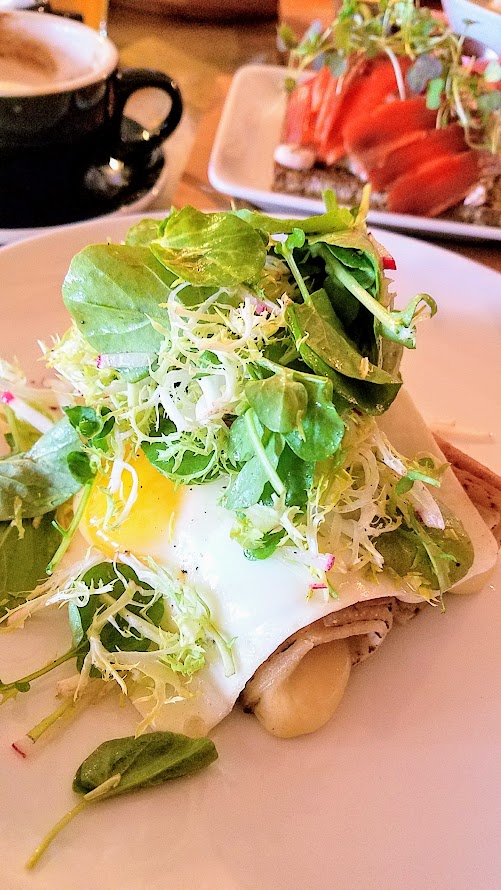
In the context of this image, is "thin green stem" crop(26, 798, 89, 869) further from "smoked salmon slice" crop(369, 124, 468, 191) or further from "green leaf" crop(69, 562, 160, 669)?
"smoked salmon slice" crop(369, 124, 468, 191)

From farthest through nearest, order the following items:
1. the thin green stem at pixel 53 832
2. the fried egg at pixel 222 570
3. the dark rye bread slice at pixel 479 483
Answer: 1. the dark rye bread slice at pixel 479 483
2. the fried egg at pixel 222 570
3. the thin green stem at pixel 53 832

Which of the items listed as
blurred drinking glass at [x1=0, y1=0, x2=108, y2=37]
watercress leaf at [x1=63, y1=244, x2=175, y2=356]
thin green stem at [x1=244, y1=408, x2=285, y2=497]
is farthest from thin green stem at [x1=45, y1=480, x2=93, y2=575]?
blurred drinking glass at [x1=0, y1=0, x2=108, y2=37]

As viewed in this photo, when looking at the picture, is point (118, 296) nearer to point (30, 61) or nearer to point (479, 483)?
point (479, 483)

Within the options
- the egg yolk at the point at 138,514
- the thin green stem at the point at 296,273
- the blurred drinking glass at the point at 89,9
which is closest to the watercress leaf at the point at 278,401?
the thin green stem at the point at 296,273

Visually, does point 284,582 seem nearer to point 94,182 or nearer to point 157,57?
point 94,182

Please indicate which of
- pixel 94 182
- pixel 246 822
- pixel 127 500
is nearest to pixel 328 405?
pixel 127 500

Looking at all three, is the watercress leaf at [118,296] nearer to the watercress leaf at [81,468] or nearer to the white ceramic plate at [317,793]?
the watercress leaf at [81,468]

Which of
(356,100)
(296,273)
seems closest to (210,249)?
(296,273)
